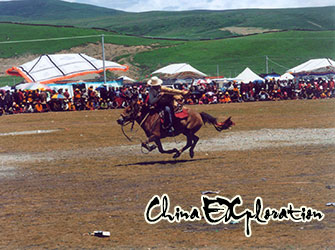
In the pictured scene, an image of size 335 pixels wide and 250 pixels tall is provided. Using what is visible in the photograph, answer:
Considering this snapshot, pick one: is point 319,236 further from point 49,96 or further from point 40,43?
point 40,43

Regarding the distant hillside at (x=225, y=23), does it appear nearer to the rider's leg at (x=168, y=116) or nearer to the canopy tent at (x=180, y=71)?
the canopy tent at (x=180, y=71)

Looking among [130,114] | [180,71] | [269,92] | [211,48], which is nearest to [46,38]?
[211,48]

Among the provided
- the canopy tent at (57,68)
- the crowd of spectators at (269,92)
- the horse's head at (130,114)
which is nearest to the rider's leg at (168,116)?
the horse's head at (130,114)

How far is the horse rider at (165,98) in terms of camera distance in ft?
43.5

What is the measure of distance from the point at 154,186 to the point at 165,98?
324 centimetres

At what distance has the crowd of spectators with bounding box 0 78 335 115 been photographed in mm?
37719

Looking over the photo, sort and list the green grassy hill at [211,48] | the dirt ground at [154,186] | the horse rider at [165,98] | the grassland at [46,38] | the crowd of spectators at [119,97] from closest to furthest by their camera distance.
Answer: the dirt ground at [154,186], the horse rider at [165,98], the crowd of spectators at [119,97], the green grassy hill at [211,48], the grassland at [46,38]

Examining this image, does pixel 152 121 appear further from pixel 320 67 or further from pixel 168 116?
pixel 320 67

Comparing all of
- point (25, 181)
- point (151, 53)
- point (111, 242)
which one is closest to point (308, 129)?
point (25, 181)

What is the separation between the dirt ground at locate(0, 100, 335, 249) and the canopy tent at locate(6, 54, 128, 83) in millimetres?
28139

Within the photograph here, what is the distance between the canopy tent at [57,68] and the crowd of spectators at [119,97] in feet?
17.8

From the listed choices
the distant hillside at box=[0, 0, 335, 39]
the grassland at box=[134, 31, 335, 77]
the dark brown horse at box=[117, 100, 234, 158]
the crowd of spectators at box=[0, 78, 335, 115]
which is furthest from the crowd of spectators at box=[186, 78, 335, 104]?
the distant hillside at box=[0, 0, 335, 39]

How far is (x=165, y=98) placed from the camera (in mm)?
13367

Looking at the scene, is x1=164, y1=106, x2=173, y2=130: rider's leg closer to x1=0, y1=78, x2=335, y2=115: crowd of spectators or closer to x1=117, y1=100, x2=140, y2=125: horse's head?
x1=117, y1=100, x2=140, y2=125: horse's head
